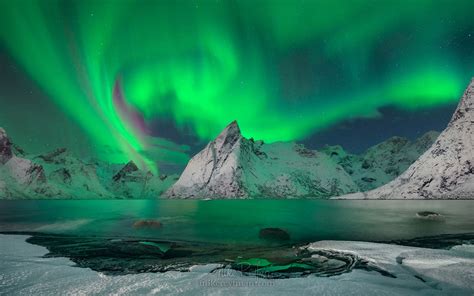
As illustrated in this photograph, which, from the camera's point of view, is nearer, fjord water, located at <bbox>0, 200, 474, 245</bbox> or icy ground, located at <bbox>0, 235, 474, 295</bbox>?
icy ground, located at <bbox>0, 235, 474, 295</bbox>

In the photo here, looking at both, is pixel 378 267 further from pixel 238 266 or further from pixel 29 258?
pixel 29 258

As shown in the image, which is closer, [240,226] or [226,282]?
[226,282]

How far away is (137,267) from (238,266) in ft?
18.9

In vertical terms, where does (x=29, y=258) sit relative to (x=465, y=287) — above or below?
below

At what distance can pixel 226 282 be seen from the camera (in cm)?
1279

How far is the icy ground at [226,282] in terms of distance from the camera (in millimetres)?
11367

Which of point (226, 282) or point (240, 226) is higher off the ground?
point (226, 282)

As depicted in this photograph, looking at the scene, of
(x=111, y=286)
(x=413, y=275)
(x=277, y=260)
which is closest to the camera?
(x=111, y=286)

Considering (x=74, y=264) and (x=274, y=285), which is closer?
(x=274, y=285)

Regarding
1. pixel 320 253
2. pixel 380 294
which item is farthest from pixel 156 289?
pixel 320 253

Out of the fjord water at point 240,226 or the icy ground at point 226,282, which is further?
the fjord water at point 240,226

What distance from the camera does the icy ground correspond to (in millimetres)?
11367

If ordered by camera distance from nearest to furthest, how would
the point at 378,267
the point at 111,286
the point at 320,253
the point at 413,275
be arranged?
the point at 111,286 → the point at 413,275 → the point at 378,267 → the point at 320,253

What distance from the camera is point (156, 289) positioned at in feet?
37.9
